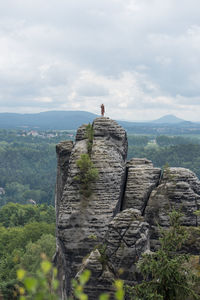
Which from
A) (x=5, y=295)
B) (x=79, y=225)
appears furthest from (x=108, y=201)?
(x=5, y=295)

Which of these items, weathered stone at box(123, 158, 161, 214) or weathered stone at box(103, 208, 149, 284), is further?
weathered stone at box(123, 158, 161, 214)

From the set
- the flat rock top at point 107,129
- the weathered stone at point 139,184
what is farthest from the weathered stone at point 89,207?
the flat rock top at point 107,129

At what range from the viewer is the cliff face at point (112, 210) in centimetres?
2225

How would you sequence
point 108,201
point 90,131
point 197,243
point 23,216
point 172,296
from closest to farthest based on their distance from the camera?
point 172,296 → point 197,243 → point 108,201 → point 90,131 → point 23,216

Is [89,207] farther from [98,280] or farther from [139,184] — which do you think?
[98,280]

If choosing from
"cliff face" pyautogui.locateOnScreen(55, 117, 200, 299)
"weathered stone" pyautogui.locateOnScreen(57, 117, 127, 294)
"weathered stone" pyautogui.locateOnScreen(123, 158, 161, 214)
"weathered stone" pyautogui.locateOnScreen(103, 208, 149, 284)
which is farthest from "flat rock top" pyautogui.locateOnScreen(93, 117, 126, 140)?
"weathered stone" pyautogui.locateOnScreen(103, 208, 149, 284)

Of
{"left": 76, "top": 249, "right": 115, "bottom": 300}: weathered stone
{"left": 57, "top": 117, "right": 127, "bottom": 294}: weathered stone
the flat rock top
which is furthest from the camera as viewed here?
the flat rock top

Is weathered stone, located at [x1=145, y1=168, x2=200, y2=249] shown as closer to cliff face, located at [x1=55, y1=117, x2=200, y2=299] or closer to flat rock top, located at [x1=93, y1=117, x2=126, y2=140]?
cliff face, located at [x1=55, y1=117, x2=200, y2=299]

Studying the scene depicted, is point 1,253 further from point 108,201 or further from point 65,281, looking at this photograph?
point 108,201

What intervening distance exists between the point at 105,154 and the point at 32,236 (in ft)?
126

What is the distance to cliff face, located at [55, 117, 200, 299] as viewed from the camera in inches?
876

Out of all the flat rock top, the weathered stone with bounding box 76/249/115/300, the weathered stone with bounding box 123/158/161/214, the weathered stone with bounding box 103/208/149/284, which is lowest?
the weathered stone with bounding box 76/249/115/300

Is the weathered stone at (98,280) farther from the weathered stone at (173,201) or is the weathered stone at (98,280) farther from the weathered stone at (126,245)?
the weathered stone at (173,201)

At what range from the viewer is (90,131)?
3369cm
